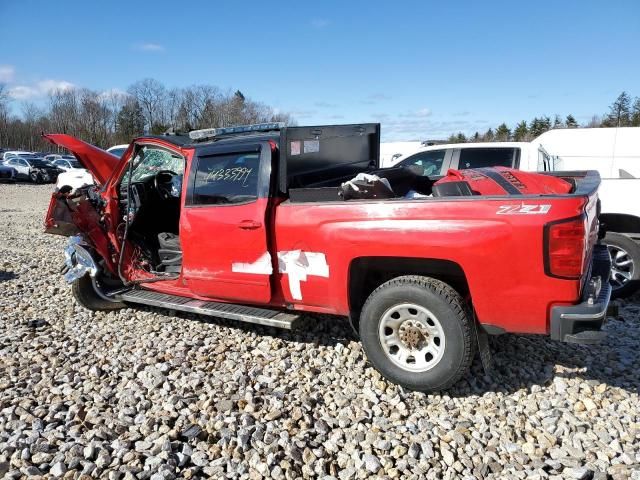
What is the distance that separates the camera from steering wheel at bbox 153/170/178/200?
5.98 m

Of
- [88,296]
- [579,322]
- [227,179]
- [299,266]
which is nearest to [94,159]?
[88,296]

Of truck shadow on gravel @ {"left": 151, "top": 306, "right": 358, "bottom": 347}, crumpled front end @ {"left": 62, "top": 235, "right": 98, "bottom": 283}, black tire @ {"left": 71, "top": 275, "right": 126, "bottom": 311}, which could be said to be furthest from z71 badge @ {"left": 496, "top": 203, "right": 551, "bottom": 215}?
black tire @ {"left": 71, "top": 275, "right": 126, "bottom": 311}

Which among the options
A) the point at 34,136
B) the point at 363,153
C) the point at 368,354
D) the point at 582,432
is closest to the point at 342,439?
the point at 368,354

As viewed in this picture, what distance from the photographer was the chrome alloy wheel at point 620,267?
559 centimetres

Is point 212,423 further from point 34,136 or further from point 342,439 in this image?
point 34,136

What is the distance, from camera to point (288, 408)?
343 cm

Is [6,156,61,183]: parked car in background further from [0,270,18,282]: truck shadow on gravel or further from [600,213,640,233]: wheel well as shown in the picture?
[600,213,640,233]: wheel well

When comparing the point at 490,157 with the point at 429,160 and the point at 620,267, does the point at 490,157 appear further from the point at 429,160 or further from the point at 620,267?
the point at 620,267

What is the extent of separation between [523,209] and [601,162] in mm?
9045

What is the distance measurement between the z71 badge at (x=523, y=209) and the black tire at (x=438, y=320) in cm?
67

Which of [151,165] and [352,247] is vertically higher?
[151,165]

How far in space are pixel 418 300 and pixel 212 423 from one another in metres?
1.61

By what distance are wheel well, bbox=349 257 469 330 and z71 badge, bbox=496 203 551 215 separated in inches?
20.0

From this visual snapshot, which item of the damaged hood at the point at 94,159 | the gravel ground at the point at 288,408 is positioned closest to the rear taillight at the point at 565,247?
the gravel ground at the point at 288,408
